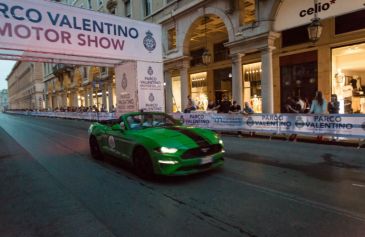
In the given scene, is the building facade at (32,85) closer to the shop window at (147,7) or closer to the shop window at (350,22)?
the shop window at (147,7)

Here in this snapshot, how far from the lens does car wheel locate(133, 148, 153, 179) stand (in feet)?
18.9

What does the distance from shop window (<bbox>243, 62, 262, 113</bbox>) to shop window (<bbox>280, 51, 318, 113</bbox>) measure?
202 cm

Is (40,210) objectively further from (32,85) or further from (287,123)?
(32,85)

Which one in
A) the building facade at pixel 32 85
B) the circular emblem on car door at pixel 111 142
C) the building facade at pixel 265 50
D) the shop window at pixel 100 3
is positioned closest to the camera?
the circular emblem on car door at pixel 111 142

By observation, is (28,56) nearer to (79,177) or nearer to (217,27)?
(79,177)

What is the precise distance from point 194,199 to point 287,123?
7578mm

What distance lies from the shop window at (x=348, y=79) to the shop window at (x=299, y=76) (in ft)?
3.32

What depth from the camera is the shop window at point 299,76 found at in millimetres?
15250

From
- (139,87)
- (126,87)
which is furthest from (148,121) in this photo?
(126,87)

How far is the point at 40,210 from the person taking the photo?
14.6 ft

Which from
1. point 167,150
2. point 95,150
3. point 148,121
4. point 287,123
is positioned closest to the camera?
point 167,150

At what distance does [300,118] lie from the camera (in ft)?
34.7

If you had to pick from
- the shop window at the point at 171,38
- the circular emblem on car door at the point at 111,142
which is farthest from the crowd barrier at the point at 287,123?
the shop window at the point at 171,38

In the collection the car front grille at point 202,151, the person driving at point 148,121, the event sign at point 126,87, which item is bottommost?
the car front grille at point 202,151
